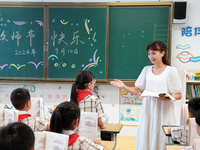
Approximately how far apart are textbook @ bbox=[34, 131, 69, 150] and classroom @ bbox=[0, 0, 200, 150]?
2.84m

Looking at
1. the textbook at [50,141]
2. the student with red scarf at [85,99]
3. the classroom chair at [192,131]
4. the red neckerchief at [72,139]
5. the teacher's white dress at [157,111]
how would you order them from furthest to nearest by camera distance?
the teacher's white dress at [157,111], the student with red scarf at [85,99], the classroom chair at [192,131], the red neckerchief at [72,139], the textbook at [50,141]

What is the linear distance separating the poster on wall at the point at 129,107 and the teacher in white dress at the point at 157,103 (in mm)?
1584

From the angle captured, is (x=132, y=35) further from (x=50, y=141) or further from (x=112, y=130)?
(x=50, y=141)

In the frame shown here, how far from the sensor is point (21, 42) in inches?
181

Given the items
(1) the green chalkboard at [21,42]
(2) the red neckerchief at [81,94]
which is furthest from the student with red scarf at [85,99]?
(1) the green chalkboard at [21,42]

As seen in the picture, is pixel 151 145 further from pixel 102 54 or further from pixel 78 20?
pixel 78 20

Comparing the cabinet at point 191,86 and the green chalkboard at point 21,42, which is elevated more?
the green chalkboard at point 21,42

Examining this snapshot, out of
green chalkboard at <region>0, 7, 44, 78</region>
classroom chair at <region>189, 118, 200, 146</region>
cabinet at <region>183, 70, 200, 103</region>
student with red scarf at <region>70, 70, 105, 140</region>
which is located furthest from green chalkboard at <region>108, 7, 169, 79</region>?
classroom chair at <region>189, 118, 200, 146</region>

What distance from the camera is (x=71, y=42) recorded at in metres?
4.49

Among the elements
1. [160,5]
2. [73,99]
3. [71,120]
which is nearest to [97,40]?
[160,5]

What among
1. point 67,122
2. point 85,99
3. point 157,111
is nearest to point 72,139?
point 67,122

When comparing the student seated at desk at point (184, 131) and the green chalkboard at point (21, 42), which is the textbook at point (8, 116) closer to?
the student seated at desk at point (184, 131)

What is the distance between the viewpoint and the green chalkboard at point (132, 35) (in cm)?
432

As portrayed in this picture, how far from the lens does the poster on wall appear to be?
179 inches
